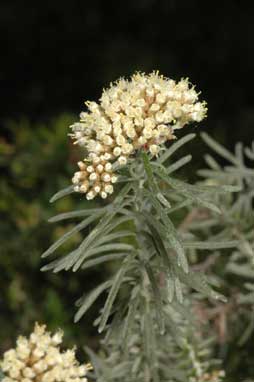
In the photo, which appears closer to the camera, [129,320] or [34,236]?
[129,320]

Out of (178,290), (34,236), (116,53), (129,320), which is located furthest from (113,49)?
(178,290)

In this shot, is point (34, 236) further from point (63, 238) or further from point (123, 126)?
point (123, 126)

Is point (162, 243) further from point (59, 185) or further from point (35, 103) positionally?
point (35, 103)

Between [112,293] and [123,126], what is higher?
[123,126]

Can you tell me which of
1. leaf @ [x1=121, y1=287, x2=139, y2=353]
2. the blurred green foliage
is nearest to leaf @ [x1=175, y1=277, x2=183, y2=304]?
leaf @ [x1=121, y1=287, x2=139, y2=353]

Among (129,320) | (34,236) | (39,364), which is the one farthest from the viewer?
(34,236)

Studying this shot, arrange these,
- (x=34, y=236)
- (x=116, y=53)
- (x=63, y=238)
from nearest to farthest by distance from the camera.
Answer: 1. (x=63, y=238)
2. (x=34, y=236)
3. (x=116, y=53)
